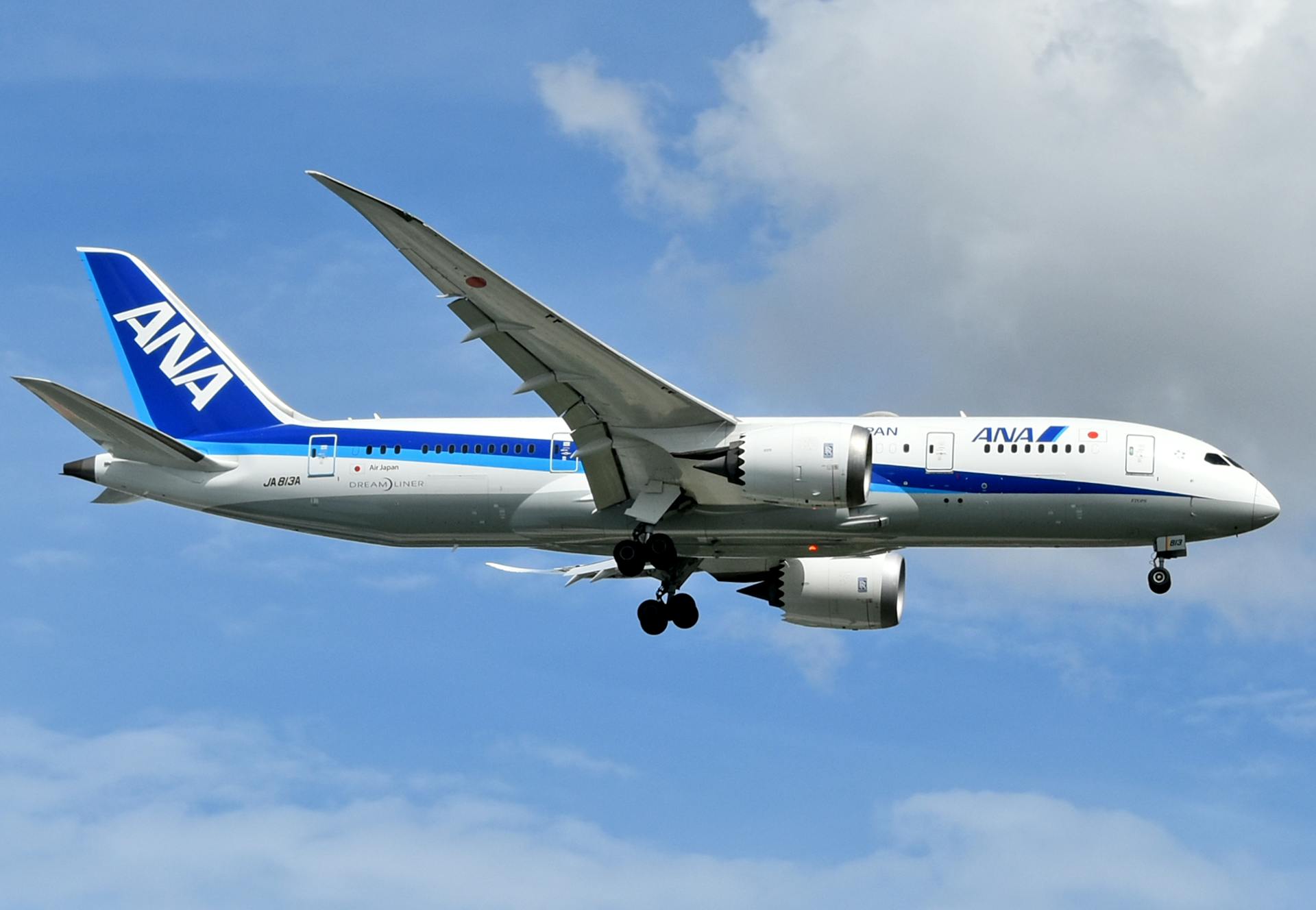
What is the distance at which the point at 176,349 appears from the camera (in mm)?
47406

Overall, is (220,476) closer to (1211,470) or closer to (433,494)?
(433,494)

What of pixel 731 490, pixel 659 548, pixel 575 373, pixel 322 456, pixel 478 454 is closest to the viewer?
pixel 575 373

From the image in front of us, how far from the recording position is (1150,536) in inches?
1601

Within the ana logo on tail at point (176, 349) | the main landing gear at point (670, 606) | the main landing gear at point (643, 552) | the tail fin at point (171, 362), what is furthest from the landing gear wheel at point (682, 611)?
the ana logo on tail at point (176, 349)

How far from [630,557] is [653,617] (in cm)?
378

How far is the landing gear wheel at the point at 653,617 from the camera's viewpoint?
45594 mm

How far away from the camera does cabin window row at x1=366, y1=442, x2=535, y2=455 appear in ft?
142

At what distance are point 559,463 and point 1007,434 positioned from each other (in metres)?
10.1

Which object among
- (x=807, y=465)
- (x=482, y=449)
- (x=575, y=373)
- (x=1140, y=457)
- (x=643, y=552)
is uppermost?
(x=575, y=373)

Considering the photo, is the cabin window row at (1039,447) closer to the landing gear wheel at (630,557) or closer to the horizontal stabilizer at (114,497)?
the landing gear wheel at (630,557)

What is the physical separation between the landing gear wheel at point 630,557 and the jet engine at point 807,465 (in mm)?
3437

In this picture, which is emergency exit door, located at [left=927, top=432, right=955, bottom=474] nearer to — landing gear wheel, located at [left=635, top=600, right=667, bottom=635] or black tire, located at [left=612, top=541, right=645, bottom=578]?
black tire, located at [left=612, top=541, right=645, bottom=578]

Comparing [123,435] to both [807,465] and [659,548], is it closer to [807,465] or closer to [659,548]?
[659,548]

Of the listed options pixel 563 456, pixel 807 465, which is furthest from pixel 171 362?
pixel 807 465
